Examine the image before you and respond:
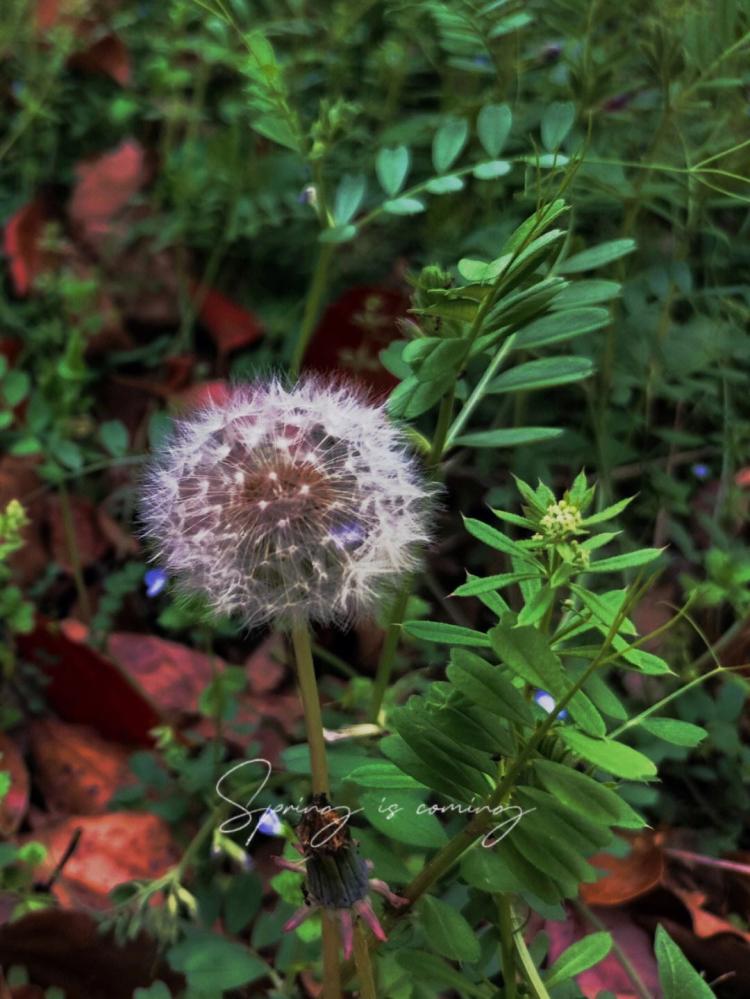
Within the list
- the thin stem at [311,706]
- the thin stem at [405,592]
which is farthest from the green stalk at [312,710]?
the thin stem at [405,592]

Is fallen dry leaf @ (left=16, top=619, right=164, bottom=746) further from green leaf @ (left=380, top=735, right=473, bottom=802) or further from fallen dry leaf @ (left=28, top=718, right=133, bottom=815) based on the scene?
green leaf @ (left=380, top=735, right=473, bottom=802)

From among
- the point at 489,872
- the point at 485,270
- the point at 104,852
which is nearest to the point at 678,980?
the point at 489,872

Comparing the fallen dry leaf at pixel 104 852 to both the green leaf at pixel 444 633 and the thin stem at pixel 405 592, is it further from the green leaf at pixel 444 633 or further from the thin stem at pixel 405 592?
the green leaf at pixel 444 633

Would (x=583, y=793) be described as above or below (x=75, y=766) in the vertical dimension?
above

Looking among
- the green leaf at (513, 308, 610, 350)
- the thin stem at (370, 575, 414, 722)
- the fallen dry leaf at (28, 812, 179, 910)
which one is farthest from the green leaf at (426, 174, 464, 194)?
the fallen dry leaf at (28, 812, 179, 910)

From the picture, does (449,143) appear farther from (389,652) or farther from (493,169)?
(389,652)
